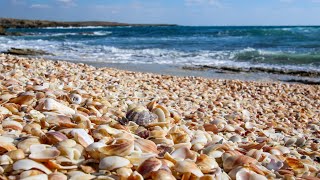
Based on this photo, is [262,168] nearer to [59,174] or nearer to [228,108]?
[59,174]

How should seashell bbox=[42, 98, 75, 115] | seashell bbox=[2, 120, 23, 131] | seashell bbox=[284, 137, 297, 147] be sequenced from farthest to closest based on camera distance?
1. seashell bbox=[284, 137, 297, 147]
2. seashell bbox=[42, 98, 75, 115]
3. seashell bbox=[2, 120, 23, 131]

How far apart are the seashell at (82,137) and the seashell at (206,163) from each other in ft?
2.01

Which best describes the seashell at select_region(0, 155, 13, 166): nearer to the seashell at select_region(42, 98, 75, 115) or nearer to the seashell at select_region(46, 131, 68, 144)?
the seashell at select_region(46, 131, 68, 144)

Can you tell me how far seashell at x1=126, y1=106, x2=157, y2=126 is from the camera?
Result: 282 centimetres

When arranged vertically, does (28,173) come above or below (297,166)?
above

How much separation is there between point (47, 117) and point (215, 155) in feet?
3.68

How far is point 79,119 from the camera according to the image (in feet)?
8.32

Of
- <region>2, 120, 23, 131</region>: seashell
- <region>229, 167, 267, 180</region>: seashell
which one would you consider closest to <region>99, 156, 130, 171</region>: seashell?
<region>229, 167, 267, 180</region>: seashell

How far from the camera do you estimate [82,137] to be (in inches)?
81.4

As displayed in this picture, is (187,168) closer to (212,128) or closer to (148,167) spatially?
(148,167)

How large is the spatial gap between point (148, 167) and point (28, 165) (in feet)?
1.84

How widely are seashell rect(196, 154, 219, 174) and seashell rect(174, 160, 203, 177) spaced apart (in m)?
0.09

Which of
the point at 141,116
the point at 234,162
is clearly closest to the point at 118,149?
the point at 234,162

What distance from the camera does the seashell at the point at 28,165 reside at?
1723mm
